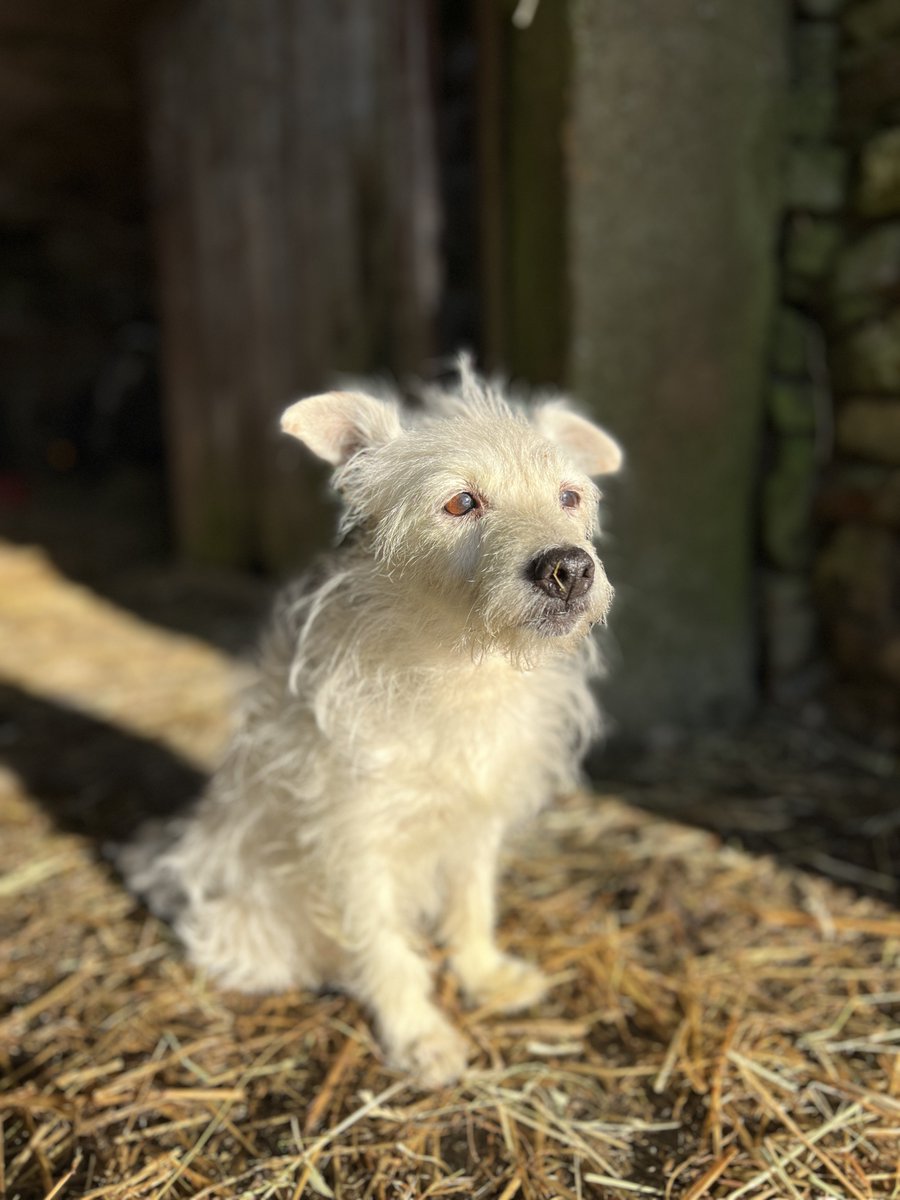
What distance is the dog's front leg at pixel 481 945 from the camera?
2.25 meters

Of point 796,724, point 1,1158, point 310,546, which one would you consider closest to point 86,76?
point 310,546

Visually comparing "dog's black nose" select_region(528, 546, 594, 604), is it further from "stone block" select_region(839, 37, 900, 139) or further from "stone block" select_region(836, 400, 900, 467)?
"stone block" select_region(839, 37, 900, 139)

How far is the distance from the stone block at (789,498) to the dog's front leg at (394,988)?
2.13 metres

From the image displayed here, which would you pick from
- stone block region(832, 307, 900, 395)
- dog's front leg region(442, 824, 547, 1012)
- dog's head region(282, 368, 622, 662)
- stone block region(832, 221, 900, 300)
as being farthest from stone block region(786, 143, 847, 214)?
dog's front leg region(442, 824, 547, 1012)

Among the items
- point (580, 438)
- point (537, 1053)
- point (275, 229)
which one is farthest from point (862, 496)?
point (275, 229)

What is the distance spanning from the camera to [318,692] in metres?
1.98

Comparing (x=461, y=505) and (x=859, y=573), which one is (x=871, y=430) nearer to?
(x=859, y=573)

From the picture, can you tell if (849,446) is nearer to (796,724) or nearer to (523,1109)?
(796,724)

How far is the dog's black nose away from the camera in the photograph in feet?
5.24

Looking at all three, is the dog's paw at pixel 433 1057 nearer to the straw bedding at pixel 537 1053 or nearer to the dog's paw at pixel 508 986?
the straw bedding at pixel 537 1053

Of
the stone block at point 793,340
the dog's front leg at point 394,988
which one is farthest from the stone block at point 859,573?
the dog's front leg at point 394,988

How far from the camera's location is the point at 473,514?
1.75 metres

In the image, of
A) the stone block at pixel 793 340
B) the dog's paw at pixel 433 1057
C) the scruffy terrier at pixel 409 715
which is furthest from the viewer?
the stone block at pixel 793 340

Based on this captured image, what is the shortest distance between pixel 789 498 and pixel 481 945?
80.4 inches
